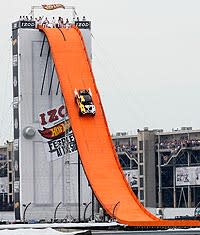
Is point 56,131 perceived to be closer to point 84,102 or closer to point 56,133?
point 56,133

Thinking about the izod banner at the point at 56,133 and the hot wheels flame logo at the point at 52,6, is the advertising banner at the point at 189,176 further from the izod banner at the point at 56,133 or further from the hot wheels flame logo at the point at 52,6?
the hot wheels flame logo at the point at 52,6

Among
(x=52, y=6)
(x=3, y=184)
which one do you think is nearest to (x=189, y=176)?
(x=3, y=184)

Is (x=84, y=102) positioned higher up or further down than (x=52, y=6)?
further down

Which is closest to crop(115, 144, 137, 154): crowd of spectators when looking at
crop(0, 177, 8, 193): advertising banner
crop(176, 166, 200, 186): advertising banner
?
crop(176, 166, 200, 186): advertising banner

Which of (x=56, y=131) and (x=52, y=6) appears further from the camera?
(x=52, y=6)

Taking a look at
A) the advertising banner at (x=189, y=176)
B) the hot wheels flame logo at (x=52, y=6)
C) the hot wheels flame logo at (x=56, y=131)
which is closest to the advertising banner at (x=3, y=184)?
the advertising banner at (x=189, y=176)

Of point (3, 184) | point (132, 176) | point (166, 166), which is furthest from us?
point (3, 184)

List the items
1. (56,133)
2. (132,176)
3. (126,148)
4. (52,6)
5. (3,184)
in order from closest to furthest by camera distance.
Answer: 1. (56,133)
2. (52,6)
3. (132,176)
4. (126,148)
5. (3,184)

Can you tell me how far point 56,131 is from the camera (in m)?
99.3

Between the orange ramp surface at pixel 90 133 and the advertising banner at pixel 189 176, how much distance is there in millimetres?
31164

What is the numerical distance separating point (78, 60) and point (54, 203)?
33.4 ft

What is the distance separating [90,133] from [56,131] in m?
3.84

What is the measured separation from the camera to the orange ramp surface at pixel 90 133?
90281 millimetres

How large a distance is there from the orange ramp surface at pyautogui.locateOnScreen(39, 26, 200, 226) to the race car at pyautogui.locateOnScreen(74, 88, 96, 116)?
346 millimetres
